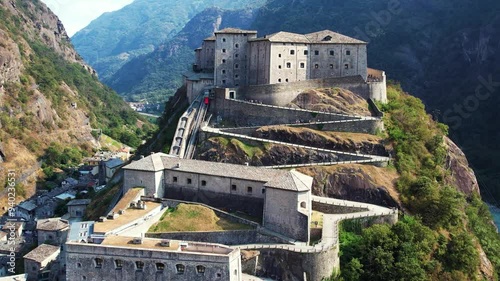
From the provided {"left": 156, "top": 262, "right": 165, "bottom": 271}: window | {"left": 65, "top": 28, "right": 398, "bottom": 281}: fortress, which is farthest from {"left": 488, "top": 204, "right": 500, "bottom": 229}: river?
{"left": 156, "top": 262, "right": 165, "bottom": 271}: window

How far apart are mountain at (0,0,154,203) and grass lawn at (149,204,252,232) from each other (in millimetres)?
60700

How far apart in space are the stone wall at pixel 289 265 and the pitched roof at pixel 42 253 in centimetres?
2368

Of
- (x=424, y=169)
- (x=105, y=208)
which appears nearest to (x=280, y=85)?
(x=424, y=169)

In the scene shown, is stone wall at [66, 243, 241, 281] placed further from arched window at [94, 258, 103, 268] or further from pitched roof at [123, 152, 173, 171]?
pitched roof at [123, 152, 173, 171]

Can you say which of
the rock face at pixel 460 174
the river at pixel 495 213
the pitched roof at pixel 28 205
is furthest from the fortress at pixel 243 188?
the river at pixel 495 213

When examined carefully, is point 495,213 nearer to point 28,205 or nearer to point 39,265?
point 28,205

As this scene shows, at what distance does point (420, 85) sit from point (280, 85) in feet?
405

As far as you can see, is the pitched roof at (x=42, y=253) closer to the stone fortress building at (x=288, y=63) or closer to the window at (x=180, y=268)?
the window at (x=180, y=268)

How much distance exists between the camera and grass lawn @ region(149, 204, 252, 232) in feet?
159

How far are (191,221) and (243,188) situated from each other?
5.72 metres

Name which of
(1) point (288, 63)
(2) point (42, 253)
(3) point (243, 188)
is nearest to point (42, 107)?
(2) point (42, 253)

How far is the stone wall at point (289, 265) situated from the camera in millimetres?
44344

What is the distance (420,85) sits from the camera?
591ft

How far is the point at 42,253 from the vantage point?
57844 millimetres
